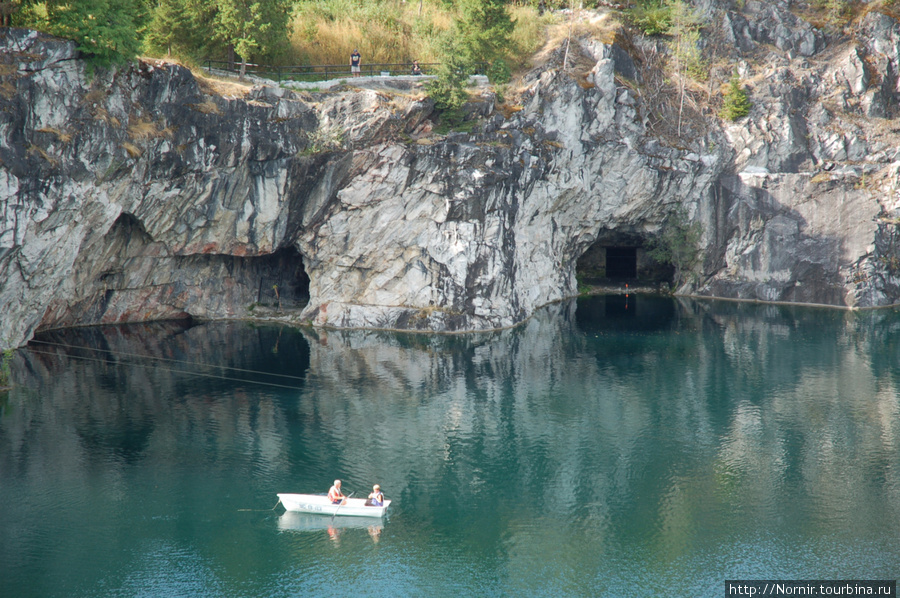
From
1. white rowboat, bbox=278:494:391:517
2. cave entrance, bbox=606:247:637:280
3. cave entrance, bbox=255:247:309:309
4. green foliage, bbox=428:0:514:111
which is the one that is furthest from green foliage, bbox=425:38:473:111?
white rowboat, bbox=278:494:391:517

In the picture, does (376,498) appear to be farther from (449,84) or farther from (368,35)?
(368,35)

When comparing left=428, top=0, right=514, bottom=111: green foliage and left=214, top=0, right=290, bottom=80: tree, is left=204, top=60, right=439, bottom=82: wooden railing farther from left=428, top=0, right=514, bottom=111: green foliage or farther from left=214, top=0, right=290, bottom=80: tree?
left=428, top=0, right=514, bottom=111: green foliage

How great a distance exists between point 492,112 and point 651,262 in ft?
88.6

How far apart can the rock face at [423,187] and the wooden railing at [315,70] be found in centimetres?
444

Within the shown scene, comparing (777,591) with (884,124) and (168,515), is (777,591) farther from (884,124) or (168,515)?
(884,124)

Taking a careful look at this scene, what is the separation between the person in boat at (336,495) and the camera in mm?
26766

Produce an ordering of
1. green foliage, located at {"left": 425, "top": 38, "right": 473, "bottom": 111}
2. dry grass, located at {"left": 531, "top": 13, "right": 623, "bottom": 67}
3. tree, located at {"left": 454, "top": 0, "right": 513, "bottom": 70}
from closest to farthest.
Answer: green foliage, located at {"left": 425, "top": 38, "right": 473, "bottom": 111}
tree, located at {"left": 454, "top": 0, "right": 513, "bottom": 70}
dry grass, located at {"left": 531, "top": 13, "right": 623, "bottom": 67}

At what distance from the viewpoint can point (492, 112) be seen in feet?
181

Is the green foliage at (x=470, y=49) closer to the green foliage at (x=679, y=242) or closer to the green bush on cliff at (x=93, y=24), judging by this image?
the green bush on cliff at (x=93, y=24)

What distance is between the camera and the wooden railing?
5391cm

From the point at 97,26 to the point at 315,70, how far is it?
1994 cm

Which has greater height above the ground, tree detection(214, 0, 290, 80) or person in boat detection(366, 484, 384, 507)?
tree detection(214, 0, 290, 80)

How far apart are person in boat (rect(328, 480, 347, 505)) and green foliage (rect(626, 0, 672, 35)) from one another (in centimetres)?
5545

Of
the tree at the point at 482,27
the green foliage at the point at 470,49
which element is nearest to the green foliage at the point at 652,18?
the green foliage at the point at 470,49
